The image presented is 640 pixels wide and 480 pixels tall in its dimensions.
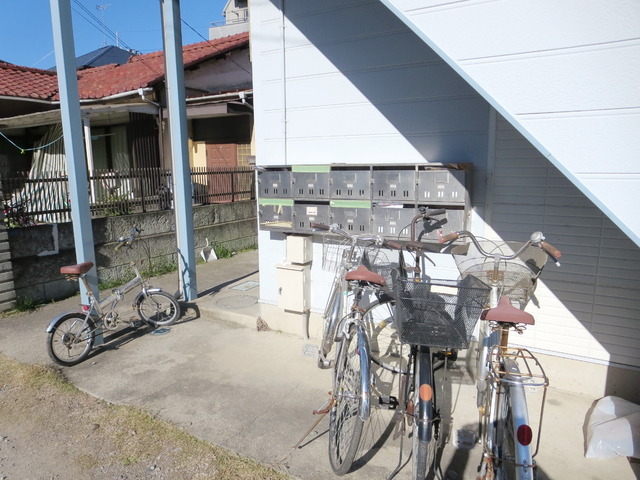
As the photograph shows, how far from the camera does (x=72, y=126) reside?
13.7 feet

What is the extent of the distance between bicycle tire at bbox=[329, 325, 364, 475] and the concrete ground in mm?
141

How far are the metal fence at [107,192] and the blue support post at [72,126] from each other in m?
2.09

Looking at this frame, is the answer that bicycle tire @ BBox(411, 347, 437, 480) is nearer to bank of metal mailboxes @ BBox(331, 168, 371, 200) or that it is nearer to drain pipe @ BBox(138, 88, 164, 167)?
bank of metal mailboxes @ BBox(331, 168, 371, 200)

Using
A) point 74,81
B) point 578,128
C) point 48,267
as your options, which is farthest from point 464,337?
point 48,267

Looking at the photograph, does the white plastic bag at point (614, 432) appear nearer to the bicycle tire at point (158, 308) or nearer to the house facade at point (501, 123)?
the house facade at point (501, 123)

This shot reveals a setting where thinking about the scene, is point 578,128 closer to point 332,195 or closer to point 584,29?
point 584,29

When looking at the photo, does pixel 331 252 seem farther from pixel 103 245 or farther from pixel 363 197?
pixel 103 245

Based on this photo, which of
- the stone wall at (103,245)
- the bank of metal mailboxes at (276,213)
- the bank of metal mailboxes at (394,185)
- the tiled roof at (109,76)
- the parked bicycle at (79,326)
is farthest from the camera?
the tiled roof at (109,76)

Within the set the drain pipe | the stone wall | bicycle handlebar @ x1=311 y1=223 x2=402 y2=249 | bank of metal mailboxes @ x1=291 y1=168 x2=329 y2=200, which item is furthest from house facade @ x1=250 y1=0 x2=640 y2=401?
the drain pipe

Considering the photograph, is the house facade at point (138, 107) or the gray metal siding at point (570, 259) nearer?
the gray metal siding at point (570, 259)

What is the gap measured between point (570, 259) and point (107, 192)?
21.9 feet

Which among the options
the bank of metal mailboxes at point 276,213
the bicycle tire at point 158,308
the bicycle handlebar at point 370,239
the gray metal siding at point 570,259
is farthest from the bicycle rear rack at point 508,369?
the bicycle tire at point 158,308

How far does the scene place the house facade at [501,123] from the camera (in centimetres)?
213

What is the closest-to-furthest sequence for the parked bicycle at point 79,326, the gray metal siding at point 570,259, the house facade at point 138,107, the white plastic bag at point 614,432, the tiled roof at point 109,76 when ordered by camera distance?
the white plastic bag at point 614,432 → the gray metal siding at point 570,259 → the parked bicycle at point 79,326 → the house facade at point 138,107 → the tiled roof at point 109,76
